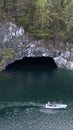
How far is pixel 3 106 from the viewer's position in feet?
279

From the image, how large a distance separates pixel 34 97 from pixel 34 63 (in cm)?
3251

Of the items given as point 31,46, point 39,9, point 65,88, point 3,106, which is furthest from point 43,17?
point 3,106

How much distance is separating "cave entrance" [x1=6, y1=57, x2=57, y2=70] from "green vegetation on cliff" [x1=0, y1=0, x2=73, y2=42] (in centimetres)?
992

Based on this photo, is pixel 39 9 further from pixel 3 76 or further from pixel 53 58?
pixel 3 76

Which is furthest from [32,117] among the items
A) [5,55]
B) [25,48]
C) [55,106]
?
[25,48]

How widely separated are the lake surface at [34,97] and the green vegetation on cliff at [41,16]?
1221cm

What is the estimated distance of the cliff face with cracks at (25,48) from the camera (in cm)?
11362

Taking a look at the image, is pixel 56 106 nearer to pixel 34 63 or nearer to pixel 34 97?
pixel 34 97

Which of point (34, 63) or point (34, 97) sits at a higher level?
point (34, 97)

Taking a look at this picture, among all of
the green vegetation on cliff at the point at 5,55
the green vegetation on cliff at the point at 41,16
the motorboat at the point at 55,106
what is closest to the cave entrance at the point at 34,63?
the green vegetation on cliff at the point at 5,55

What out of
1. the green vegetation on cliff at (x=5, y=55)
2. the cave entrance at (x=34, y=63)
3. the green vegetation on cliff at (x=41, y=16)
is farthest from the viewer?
the cave entrance at (x=34, y=63)

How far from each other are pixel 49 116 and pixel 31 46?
131ft

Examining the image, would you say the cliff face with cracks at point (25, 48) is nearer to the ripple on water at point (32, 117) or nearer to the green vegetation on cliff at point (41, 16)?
the green vegetation on cliff at point (41, 16)

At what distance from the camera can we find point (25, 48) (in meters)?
115
